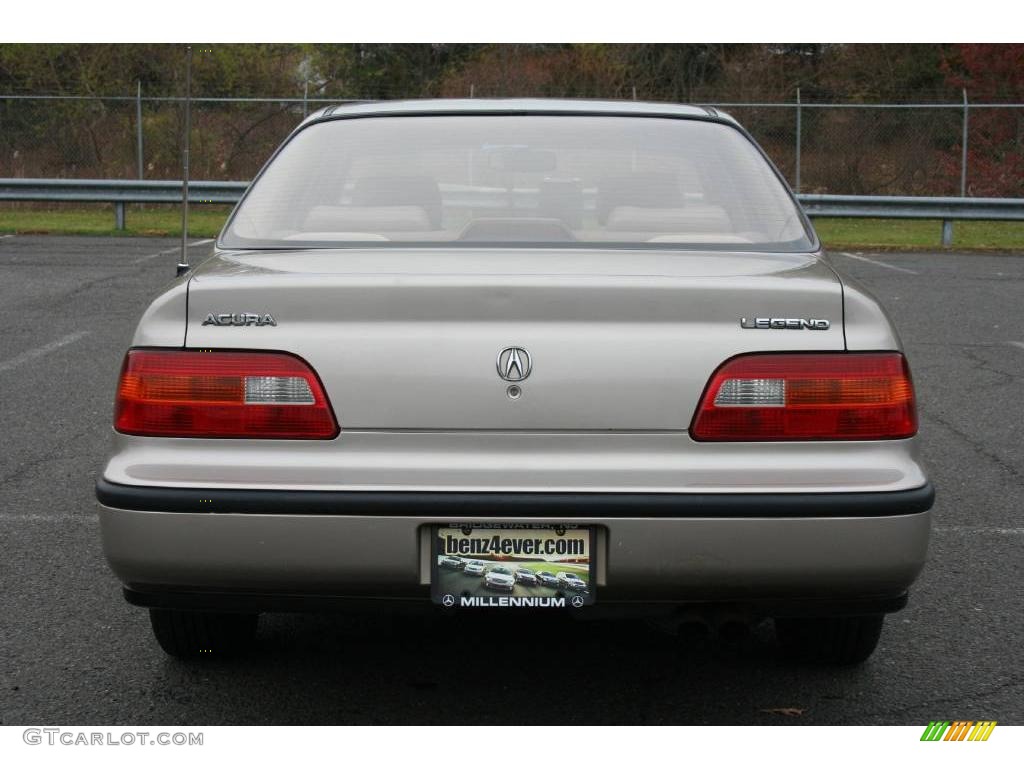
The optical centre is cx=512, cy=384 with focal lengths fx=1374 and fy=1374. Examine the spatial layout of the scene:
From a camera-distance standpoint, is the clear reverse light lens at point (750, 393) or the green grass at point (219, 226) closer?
the clear reverse light lens at point (750, 393)

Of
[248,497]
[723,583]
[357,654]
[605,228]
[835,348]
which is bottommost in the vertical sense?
[357,654]

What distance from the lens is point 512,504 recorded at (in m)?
2.84

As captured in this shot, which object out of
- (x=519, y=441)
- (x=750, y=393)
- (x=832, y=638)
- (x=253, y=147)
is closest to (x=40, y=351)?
(x=832, y=638)

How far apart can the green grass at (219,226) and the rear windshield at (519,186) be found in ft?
44.2

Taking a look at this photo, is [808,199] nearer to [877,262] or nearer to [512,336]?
[877,262]

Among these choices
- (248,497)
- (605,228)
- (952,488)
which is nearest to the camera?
(248,497)

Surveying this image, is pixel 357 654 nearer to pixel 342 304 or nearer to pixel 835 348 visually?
pixel 342 304

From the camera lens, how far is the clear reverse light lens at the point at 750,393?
2.92 meters

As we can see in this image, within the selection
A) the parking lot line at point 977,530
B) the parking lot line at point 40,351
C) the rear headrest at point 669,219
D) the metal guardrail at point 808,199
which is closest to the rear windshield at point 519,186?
the rear headrest at point 669,219

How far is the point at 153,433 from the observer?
9.84 feet

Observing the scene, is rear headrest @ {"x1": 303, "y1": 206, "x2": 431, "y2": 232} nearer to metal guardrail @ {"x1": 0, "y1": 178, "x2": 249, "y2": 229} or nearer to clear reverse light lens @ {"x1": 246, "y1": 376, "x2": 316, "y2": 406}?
clear reverse light lens @ {"x1": 246, "y1": 376, "x2": 316, "y2": 406}

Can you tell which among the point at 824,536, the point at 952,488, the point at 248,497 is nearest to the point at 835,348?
the point at 824,536

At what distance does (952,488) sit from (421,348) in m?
3.40

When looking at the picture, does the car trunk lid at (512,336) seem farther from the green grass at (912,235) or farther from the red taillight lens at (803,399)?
the green grass at (912,235)
